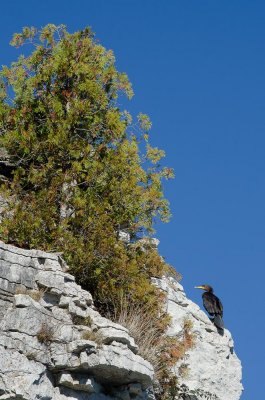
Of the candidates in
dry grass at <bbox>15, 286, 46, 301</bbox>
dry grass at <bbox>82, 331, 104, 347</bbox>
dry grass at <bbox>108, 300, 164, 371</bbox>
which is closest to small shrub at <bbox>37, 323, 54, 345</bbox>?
dry grass at <bbox>15, 286, 46, 301</bbox>

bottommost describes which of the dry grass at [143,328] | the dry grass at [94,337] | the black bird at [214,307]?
the dry grass at [94,337]

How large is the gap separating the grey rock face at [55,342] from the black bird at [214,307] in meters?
4.97

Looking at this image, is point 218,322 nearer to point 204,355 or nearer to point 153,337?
point 204,355

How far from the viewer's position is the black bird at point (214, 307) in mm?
23594

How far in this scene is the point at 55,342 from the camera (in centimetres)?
1758

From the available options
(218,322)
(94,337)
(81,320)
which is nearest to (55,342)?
(94,337)

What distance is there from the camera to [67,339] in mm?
17703

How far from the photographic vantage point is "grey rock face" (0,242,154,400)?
16859 mm

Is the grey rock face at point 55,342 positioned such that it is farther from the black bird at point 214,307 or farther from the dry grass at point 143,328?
the black bird at point 214,307

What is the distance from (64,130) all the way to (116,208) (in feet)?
7.17

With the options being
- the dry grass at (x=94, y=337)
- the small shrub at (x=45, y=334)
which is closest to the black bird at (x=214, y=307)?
the dry grass at (x=94, y=337)

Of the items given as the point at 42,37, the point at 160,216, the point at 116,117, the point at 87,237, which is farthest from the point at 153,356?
the point at 42,37

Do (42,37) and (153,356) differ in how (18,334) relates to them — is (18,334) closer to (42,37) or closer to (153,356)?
(153,356)

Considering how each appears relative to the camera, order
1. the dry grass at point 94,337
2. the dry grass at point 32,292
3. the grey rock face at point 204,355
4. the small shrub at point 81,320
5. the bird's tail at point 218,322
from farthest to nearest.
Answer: the bird's tail at point 218,322 → the grey rock face at point 204,355 → the small shrub at point 81,320 → the dry grass at point 94,337 → the dry grass at point 32,292
